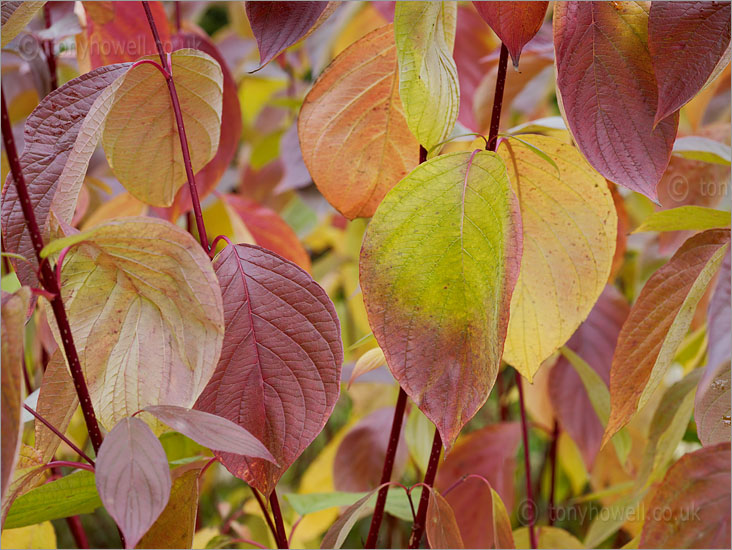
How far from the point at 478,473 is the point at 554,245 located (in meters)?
0.30

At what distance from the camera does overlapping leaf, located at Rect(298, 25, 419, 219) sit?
1.24ft

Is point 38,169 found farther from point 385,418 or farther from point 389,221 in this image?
point 385,418

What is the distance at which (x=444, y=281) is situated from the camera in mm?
281

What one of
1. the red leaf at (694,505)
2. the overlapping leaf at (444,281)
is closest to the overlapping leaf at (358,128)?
the overlapping leaf at (444,281)

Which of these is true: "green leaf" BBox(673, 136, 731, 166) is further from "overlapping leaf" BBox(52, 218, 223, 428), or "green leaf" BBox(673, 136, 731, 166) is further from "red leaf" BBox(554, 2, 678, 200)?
"overlapping leaf" BBox(52, 218, 223, 428)

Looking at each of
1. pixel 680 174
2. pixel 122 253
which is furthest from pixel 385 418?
pixel 122 253

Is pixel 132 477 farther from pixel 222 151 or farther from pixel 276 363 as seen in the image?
pixel 222 151

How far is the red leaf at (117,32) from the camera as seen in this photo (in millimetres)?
479

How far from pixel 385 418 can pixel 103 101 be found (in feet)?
1.49

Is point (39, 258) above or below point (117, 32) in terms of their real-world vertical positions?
below

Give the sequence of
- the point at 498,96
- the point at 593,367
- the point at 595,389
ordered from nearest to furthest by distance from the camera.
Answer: the point at 498,96
the point at 595,389
the point at 593,367

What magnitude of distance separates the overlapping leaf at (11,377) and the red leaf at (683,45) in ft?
0.82

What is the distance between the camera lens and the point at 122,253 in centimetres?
27

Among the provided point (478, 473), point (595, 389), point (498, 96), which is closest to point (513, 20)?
point (498, 96)
